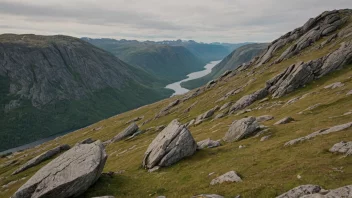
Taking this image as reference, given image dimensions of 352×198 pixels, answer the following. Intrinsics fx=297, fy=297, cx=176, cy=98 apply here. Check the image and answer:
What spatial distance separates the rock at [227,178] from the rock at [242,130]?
1970cm

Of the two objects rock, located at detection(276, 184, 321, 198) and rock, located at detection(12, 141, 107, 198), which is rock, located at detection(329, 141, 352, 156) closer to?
rock, located at detection(276, 184, 321, 198)

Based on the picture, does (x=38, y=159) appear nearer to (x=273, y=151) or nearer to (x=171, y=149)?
(x=171, y=149)

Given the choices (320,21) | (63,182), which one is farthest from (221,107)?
(320,21)

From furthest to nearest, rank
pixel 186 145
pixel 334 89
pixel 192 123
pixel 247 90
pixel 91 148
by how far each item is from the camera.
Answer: pixel 247 90 < pixel 192 123 < pixel 334 89 < pixel 186 145 < pixel 91 148

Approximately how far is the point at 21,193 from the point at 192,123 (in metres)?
68.6

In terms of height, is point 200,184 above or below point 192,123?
above

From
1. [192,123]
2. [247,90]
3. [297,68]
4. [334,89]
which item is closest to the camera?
[334,89]

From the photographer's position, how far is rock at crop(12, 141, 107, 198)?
122ft

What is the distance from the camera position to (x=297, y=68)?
3462 inches

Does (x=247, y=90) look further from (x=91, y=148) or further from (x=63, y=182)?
(x=63, y=182)

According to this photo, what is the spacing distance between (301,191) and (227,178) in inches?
409

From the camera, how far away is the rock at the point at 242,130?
181 ft

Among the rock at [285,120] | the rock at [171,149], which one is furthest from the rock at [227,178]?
the rock at [285,120]

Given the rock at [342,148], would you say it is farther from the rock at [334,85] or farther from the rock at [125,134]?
the rock at [125,134]
